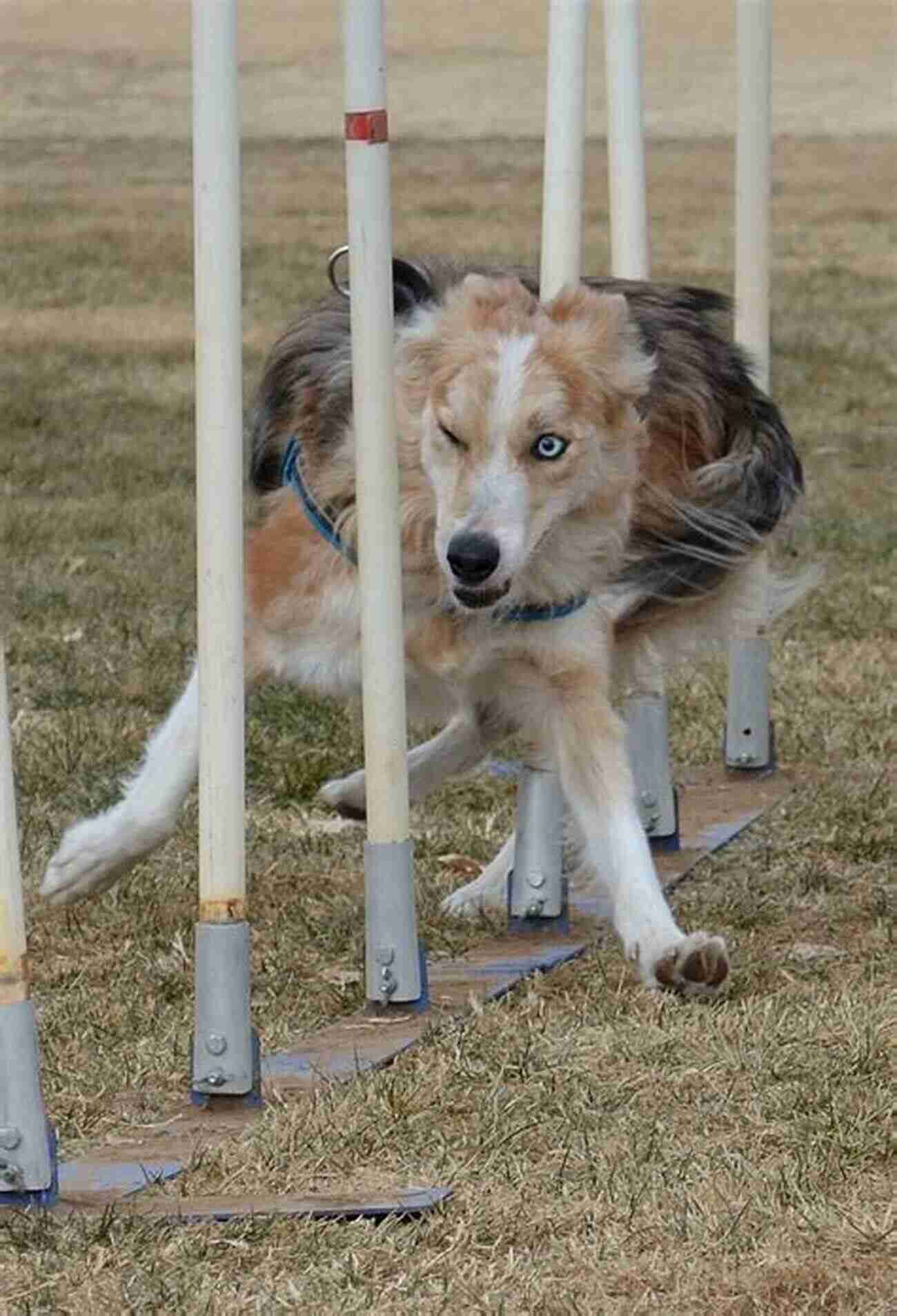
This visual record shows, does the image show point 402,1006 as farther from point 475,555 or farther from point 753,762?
point 753,762

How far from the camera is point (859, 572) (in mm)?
9633

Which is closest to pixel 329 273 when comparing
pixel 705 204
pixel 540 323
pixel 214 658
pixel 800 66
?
pixel 540 323

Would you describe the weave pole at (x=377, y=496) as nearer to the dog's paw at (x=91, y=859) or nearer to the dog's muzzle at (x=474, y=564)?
the dog's muzzle at (x=474, y=564)

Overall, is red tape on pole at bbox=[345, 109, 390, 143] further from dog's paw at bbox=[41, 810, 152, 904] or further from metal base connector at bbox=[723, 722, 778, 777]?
metal base connector at bbox=[723, 722, 778, 777]

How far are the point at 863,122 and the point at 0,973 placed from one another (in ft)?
78.7

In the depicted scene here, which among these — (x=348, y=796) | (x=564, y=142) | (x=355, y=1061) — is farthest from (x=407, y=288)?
(x=355, y=1061)

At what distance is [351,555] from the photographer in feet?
17.0

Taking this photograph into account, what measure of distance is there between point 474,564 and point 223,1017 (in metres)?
1.06

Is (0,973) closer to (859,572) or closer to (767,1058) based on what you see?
(767,1058)

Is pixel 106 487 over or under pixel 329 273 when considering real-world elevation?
under

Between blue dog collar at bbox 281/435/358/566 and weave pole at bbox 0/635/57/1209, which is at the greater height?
Answer: blue dog collar at bbox 281/435/358/566

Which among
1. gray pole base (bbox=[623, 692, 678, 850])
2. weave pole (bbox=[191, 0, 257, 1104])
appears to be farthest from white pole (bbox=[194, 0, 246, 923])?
gray pole base (bbox=[623, 692, 678, 850])

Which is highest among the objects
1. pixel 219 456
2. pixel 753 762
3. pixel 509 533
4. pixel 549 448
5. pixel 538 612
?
pixel 219 456

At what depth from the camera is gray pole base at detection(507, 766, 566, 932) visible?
5.50 m
